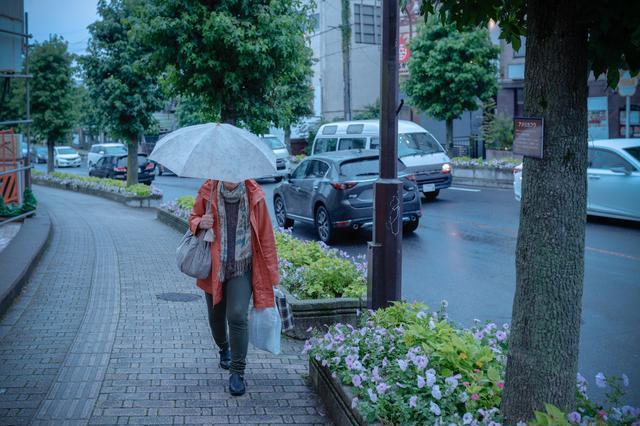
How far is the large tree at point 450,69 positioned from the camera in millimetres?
28547

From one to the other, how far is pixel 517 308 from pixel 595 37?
1344mm

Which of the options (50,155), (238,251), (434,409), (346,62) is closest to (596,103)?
(346,62)

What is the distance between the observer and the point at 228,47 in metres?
12.9

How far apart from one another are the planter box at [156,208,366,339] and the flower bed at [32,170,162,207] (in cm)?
1635

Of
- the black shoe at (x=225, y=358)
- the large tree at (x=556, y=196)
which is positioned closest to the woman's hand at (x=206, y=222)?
the black shoe at (x=225, y=358)

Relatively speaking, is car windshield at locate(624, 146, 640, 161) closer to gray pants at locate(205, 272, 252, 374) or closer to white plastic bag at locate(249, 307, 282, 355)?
white plastic bag at locate(249, 307, 282, 355)

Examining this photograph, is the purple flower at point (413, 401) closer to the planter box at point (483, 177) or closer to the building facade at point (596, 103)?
the planter box at point (483, 177)

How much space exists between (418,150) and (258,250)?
50.3 feet

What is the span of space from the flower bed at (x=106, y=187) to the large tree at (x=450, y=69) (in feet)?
39.8

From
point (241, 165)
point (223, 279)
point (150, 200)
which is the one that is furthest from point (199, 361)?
point (150, 200)

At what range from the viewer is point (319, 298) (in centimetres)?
701

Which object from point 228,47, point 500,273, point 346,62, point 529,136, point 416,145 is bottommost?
point 500,273

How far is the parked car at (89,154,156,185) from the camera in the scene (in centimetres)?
3219

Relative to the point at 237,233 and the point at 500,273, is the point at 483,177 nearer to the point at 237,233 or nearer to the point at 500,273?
the point at 500,273
